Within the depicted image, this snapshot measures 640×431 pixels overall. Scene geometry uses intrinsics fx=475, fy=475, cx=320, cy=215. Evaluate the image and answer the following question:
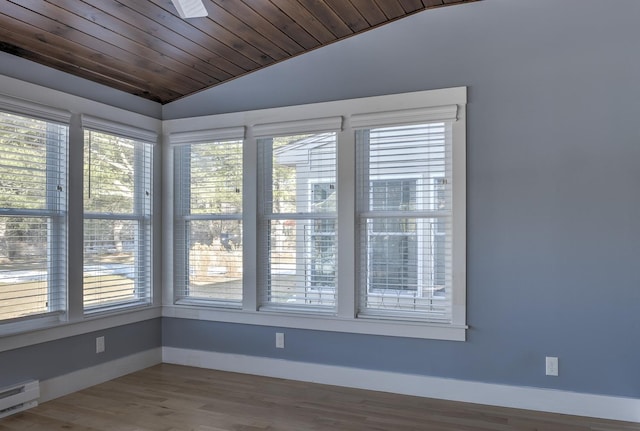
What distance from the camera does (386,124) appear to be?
3703 millimetres

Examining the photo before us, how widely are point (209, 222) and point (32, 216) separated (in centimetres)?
145

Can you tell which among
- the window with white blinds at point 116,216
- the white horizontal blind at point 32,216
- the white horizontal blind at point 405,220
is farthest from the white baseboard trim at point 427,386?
the white horizontal blind at point 32,216

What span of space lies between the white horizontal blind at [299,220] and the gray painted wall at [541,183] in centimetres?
64

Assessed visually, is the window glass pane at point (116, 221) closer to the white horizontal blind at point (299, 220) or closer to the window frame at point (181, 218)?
the window frame at point (181, 218)

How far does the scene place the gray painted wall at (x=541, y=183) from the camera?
313cm

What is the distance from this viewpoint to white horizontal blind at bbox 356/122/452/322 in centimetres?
358

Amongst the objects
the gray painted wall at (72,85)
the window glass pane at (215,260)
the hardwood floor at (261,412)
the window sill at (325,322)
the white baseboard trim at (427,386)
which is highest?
the gray painted wall at (72,85)

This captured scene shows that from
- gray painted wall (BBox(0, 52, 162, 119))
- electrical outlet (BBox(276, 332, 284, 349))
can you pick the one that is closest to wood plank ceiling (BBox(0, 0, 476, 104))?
gray painted wall (BBox(0, 52, 162, 119))

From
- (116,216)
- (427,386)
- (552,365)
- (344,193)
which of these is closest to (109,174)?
(116,216)

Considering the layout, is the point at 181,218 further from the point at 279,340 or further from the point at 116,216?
the point at 279,340

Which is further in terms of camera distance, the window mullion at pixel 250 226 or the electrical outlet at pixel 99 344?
the window mullion at pixel 250 226

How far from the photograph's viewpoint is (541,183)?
3318 millimetres

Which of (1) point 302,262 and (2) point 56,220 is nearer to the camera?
(2) point 56,220

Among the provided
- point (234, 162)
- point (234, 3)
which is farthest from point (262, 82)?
point (234, 3)
